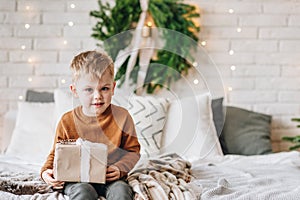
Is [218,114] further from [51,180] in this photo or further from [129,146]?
[51,180]

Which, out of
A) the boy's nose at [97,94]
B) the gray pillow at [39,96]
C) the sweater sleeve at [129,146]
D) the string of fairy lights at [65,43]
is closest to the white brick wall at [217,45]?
the string of fairy lights at [65,43]

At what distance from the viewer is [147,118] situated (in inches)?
96.8

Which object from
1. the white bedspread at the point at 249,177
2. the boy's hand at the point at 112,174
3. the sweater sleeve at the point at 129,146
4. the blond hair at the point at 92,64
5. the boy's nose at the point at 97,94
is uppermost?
the blond hair at the point at 92,64

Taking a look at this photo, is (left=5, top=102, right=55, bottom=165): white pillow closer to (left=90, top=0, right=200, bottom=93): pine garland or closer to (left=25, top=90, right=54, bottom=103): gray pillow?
(left=25, top=90, right=54, bottom=103): gray pillow

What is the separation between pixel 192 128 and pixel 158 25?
1.05 meters

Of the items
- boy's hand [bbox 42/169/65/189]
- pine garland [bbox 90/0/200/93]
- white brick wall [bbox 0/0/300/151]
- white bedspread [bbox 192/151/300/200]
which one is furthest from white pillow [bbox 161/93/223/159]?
boy's hand [bbox 42/169/65/189]

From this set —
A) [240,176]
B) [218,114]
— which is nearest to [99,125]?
[240,176]

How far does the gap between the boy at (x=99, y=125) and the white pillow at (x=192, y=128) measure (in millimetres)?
450

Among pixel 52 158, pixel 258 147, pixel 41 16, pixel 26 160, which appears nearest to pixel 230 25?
pixel 258 147

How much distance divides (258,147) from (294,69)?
25.4 inches

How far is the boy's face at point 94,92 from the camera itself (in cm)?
182

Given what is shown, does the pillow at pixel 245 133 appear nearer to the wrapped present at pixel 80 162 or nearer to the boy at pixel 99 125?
the boy at pixel 99 125

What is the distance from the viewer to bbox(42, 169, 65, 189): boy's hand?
1.84 m

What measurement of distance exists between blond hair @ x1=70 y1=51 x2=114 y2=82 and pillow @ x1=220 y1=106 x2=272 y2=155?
1.38 meters
